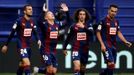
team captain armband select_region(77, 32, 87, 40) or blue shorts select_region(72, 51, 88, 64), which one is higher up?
team captain armband select_region(77, 32, 87, 40)

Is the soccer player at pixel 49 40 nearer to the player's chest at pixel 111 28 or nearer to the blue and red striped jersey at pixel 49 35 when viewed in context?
the blue and red striped jersey at pixel 49 35

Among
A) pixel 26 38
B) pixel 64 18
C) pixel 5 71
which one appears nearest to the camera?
pixel 26 38

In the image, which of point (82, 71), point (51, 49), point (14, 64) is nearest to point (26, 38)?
point (51, 49)

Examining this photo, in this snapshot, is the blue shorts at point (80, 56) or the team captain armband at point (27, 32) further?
the team captain armband at point (27, 32)

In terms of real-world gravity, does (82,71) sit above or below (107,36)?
below

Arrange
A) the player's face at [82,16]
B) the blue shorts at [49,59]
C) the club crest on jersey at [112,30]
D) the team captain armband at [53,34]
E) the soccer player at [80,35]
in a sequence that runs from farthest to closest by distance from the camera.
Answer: the club crest on jersey at [112,30]
the team captain armband at [53,34]
the blue shorts at [49,59]
the soccer player at [80,35]
the player's face at [82,16]

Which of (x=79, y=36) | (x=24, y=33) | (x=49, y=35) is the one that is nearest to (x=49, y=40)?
(x=49, y=35)

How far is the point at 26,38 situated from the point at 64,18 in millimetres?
2641

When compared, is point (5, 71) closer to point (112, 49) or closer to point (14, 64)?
point (14, 64)

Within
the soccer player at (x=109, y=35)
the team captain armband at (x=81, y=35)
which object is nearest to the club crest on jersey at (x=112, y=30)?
the soccer player at (x=109, y=35)

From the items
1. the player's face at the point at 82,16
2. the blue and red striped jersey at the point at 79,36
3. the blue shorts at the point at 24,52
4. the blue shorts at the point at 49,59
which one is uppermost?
the player's face at the point at 82,16

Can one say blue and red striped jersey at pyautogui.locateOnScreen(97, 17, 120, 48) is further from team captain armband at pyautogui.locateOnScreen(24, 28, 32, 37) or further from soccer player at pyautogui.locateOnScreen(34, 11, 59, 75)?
team captain armband at pyautogui.locateOnScreen(24, 28, 32, 37)

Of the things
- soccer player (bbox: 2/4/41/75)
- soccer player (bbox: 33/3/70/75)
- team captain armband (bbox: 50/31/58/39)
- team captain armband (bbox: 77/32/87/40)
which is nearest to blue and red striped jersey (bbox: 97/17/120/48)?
team captain armband (bbox: 77/32/87/40)

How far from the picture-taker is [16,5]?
19641 millimetres
